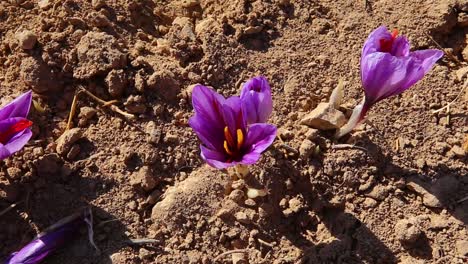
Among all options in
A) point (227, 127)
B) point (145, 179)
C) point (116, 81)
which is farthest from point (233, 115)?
point (116, 81)

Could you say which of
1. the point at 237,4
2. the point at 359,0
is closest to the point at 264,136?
the point at 237,4

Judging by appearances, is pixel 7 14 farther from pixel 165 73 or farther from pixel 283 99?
pixel 283 99

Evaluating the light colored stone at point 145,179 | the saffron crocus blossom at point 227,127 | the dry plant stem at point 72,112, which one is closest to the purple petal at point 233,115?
the saffron crocus blossom at point 227,127

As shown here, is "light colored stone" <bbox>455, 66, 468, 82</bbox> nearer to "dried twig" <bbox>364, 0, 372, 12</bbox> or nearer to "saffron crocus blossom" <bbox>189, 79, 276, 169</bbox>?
"dried twig" <bbox>364, 0, 372, 12</bbox>

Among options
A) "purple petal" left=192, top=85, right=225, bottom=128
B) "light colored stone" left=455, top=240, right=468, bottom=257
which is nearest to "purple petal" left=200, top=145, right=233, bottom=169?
"purple petal" left=192, top=85, right=225, bottom=128

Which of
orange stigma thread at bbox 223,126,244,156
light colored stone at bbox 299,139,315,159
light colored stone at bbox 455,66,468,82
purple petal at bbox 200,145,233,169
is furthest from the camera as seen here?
light colored stone at bbox 455,66,468,82

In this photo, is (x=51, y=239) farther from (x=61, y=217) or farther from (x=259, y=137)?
(x=259, y=137)
